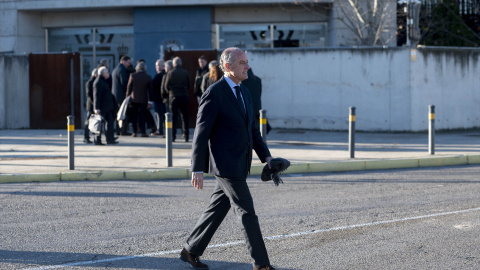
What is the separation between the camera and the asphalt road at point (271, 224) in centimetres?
686

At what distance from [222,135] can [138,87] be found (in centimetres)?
1224

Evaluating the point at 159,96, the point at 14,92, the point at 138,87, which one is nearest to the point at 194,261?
the point at 138,87

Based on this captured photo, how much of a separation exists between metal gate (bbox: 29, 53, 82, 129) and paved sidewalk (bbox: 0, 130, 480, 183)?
1533mm

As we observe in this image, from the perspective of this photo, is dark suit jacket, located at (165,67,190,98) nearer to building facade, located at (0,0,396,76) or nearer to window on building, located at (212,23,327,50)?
building facade, located at (0,0,396,76)

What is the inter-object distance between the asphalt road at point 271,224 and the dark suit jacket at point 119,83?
717cm

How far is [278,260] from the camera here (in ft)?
22.3

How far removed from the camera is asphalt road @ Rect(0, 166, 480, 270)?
686 centimetres

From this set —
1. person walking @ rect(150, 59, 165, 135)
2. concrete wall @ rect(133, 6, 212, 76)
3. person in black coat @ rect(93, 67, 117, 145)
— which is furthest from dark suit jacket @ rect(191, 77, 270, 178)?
concrete wall @ rect(133, 6, 212, 76)

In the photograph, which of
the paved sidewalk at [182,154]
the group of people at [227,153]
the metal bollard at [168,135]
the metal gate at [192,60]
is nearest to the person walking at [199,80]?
the paved sidewalk at [182,154]

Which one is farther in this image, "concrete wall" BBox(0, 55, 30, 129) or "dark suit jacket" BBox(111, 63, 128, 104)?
"concrete wall" BBox(0, 55, 30, 129)

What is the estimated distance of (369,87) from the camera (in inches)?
771

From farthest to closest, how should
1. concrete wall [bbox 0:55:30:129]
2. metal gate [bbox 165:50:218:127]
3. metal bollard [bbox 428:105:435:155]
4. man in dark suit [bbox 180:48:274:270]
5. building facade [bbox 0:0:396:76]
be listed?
1. building facade [bbox 0:0:396:76]
2. concrete wall [bbox 0:55:30:129]
3. metal gate [bbox 165:50:218:127]
4. metal bollard [bbox 428:105:435:155]
5. man in dark suit [bbox 180:48:274:270]

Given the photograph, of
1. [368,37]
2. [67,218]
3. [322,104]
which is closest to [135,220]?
[67,218]

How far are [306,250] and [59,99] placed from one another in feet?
49.4
